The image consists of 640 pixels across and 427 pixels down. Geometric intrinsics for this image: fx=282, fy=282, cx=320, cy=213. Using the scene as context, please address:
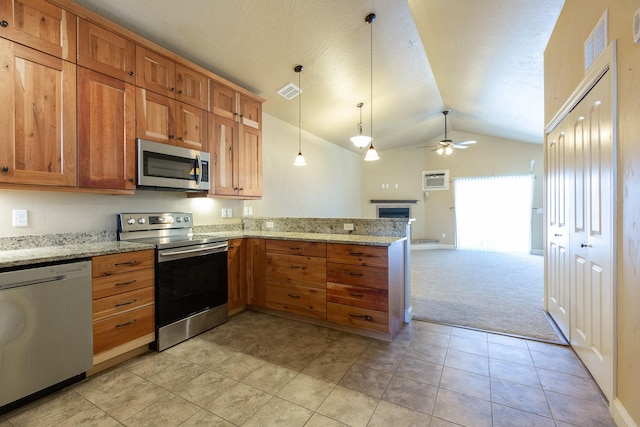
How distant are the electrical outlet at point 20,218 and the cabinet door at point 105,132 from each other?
0.44m

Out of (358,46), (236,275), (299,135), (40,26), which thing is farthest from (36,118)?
(299,135)

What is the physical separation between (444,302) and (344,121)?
3.53m

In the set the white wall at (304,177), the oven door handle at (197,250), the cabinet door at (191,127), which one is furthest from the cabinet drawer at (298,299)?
the cabinet door at (191,127)

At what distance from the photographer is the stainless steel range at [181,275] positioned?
2.30 meters

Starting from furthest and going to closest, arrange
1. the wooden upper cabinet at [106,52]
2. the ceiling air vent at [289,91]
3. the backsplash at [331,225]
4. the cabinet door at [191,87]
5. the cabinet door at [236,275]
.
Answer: the ceiling air vent at [289,91], the cabinet door at [236,275], the backsplash at [331,225], the cabinet door at [191,87], the wooden upper cabinet at [106,52]

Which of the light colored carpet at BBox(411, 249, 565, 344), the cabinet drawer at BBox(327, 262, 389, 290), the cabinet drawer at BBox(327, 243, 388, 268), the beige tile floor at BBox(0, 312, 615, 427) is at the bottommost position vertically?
the beige tile floor at BBox(0, 312, 615, 427)

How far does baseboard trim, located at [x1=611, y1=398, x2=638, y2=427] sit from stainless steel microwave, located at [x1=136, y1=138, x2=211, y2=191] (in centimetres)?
334

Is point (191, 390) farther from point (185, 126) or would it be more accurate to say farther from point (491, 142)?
point (491, 142)

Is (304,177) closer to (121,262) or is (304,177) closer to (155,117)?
(155,117)

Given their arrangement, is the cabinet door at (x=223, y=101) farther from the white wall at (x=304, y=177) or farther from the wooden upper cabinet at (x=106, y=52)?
the white wall at (x=304, y=177)

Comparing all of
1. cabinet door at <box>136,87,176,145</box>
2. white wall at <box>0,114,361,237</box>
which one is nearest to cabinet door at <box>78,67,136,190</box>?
cabinet door at <box>136,87,176,145</box>

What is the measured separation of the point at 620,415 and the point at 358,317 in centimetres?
162

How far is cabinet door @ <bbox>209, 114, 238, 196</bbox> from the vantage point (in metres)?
3.00

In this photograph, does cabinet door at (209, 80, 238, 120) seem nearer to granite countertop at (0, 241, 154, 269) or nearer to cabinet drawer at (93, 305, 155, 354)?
granite countertop at (0, 241, 154, 269)
